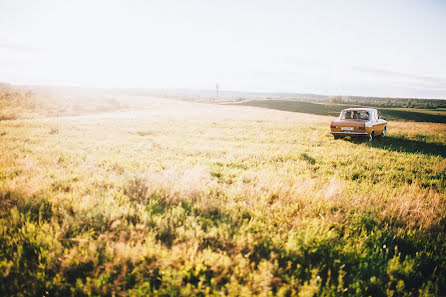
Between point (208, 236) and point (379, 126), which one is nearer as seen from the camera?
point (208, 236)

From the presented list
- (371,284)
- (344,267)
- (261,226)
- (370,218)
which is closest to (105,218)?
(261,226)

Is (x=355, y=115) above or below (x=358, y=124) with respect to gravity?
above

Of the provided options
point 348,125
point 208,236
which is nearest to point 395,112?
point 348,125

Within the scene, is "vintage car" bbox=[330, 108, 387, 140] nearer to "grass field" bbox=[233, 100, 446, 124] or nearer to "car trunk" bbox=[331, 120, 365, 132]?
"car trunk" bbox=[331, 120, 365, 132]

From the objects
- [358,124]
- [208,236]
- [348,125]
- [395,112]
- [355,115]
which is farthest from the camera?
[395,112]

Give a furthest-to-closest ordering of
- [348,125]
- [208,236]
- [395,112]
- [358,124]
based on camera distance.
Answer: [395,112], [348,125], [358,124], [208,236]

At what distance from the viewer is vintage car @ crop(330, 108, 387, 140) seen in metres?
12.1

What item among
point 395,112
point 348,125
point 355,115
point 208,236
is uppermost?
point 395,112

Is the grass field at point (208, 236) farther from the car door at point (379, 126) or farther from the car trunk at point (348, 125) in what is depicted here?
the car door at point (379, 126)

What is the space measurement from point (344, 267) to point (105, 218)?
11.6 feet

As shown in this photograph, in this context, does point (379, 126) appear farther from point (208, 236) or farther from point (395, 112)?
point (395, 112)

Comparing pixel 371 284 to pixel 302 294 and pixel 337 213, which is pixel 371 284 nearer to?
pixel 302 294

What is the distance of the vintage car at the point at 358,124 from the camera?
39.7ft

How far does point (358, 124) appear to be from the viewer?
12156 mm
